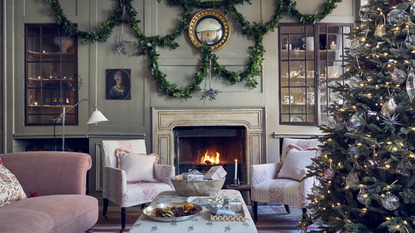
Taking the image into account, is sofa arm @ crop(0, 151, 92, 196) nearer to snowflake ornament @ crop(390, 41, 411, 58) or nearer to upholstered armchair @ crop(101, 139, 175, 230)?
upholstered armchair @ crop(101, 139, 175, 230)

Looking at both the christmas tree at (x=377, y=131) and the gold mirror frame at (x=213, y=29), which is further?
the gold mirror frame at (x=213, y=29)

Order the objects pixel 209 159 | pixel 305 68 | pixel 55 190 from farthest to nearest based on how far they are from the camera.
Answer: pixel 209 159
pixel 305 68
pixel 55 190

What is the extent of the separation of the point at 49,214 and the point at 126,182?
1.41 meters

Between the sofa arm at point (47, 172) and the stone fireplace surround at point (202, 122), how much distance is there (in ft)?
4.79

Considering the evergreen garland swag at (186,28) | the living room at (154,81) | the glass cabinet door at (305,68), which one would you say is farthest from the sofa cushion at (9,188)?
the glass cabinet door at (305,68)

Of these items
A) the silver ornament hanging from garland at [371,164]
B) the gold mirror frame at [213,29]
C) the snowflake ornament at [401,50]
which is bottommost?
the silver ornament hanging from garland at [371,164]

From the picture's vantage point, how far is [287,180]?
350 centimetres

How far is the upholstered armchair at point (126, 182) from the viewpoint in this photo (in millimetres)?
3240

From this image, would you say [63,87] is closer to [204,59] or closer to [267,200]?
[204,59]

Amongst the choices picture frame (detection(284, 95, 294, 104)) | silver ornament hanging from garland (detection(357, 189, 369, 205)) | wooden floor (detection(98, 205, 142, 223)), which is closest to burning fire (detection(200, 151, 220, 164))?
wooden floor (detection(98, 205, 142, 223))

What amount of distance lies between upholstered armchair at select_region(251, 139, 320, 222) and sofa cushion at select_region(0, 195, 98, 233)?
1698 millimetres

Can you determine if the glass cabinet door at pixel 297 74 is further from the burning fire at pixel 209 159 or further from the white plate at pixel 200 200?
the white plate at pixel 200 200

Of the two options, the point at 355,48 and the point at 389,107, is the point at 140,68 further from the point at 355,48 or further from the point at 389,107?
the point at 389,107

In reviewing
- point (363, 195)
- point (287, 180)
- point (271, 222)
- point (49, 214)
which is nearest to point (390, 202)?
point (363, 195)
